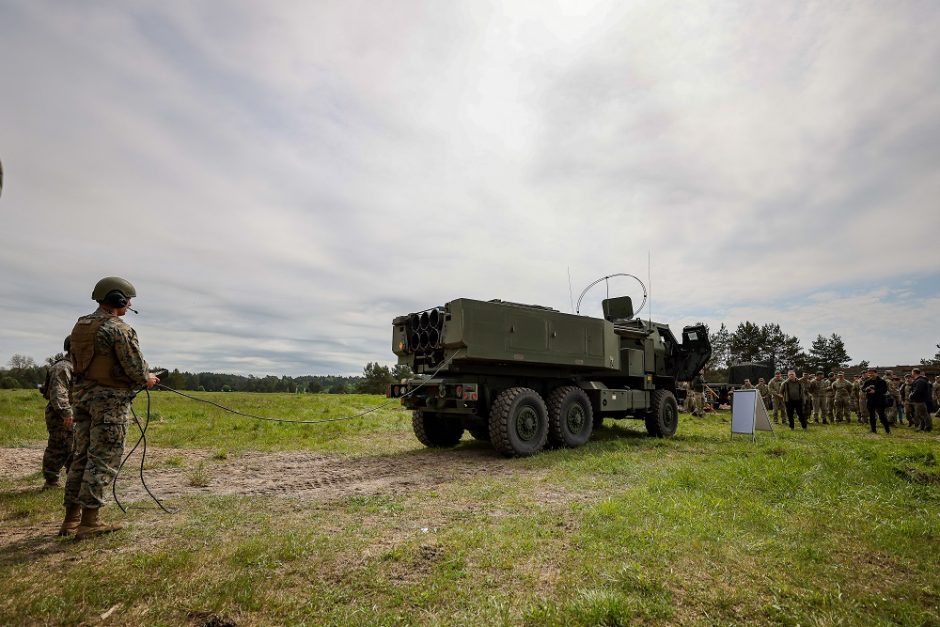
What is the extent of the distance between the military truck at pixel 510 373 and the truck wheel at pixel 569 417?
0.02 m

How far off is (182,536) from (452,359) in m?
4.63

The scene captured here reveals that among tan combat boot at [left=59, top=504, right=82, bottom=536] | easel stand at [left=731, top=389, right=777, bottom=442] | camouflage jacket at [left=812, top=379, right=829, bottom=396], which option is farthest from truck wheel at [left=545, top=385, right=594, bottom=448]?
camouflage jacket at [left=812, top=379, right=829, bottom=396]

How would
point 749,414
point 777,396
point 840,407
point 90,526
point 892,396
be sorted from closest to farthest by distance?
point 90,526 < point 749,414 < point 892,396 < point 840,407 < point 777,396

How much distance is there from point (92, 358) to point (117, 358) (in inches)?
7.3

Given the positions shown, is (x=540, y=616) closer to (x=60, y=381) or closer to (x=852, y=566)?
(x=852, y=566)

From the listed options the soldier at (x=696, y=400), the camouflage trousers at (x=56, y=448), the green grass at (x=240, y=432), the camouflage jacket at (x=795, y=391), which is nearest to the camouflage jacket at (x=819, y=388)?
the soldier at (x=696, y=400)

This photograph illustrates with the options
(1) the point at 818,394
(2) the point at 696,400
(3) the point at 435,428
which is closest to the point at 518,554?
(3) the point at 435,428

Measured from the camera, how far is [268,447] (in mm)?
9773

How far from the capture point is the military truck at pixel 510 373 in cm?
818

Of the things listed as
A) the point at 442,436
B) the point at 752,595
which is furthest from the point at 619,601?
the point at 442,436

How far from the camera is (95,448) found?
420cm

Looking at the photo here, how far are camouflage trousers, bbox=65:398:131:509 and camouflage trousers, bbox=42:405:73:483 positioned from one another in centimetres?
203

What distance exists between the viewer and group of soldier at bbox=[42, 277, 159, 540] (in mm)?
4109

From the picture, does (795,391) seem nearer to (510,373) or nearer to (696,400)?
(696,400)
